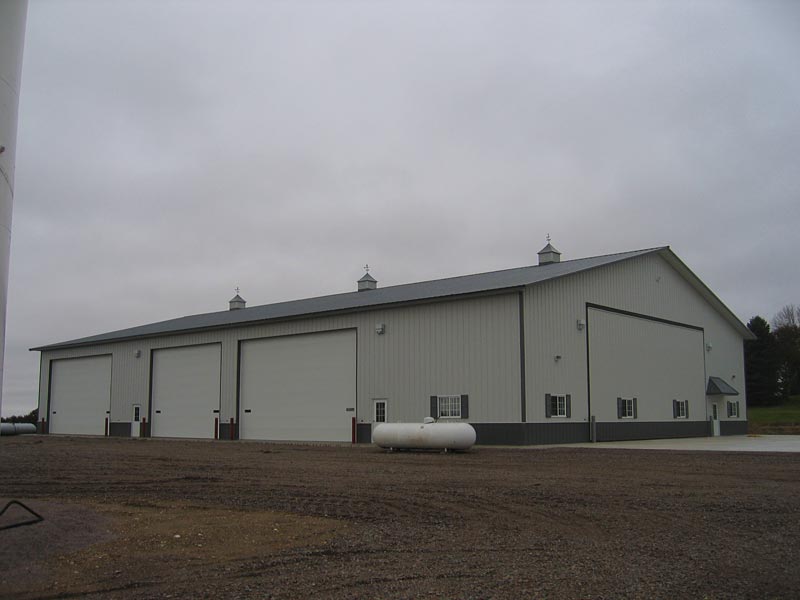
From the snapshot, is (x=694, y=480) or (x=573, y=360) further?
(x=573, y=360)

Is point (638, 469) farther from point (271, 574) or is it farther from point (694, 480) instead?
point (271, 574)

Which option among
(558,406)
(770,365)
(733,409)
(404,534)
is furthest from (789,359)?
(404,534)

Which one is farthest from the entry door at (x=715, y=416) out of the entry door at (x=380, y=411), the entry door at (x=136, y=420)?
the entry door at (x=136, y=420)

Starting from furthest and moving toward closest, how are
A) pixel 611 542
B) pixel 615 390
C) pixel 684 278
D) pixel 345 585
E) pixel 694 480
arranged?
pixel 684 278 → pixel 615 390 → pixel 694 480 → pixel 611 542 → pixel 345 585

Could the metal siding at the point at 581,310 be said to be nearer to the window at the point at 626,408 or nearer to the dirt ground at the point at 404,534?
the window at the point at 626,408

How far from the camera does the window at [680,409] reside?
34.7 metres

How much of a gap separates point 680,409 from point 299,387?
54.8 feet

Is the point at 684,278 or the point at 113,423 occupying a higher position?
the point at 684,278

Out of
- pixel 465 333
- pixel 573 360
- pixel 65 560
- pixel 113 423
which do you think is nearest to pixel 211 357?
A: pixel 113 423

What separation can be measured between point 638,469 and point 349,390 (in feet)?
52.3

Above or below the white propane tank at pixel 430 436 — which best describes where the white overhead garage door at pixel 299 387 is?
above

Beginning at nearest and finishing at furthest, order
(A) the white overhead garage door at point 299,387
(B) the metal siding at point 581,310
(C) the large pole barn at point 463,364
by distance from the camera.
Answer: (B) the metal siding at point 581,310
(C) the large pole barn at point 463,364
(A) the white overhead garage door at point 299,387

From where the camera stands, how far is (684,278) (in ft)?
121

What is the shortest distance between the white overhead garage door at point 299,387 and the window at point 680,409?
1427 cm
